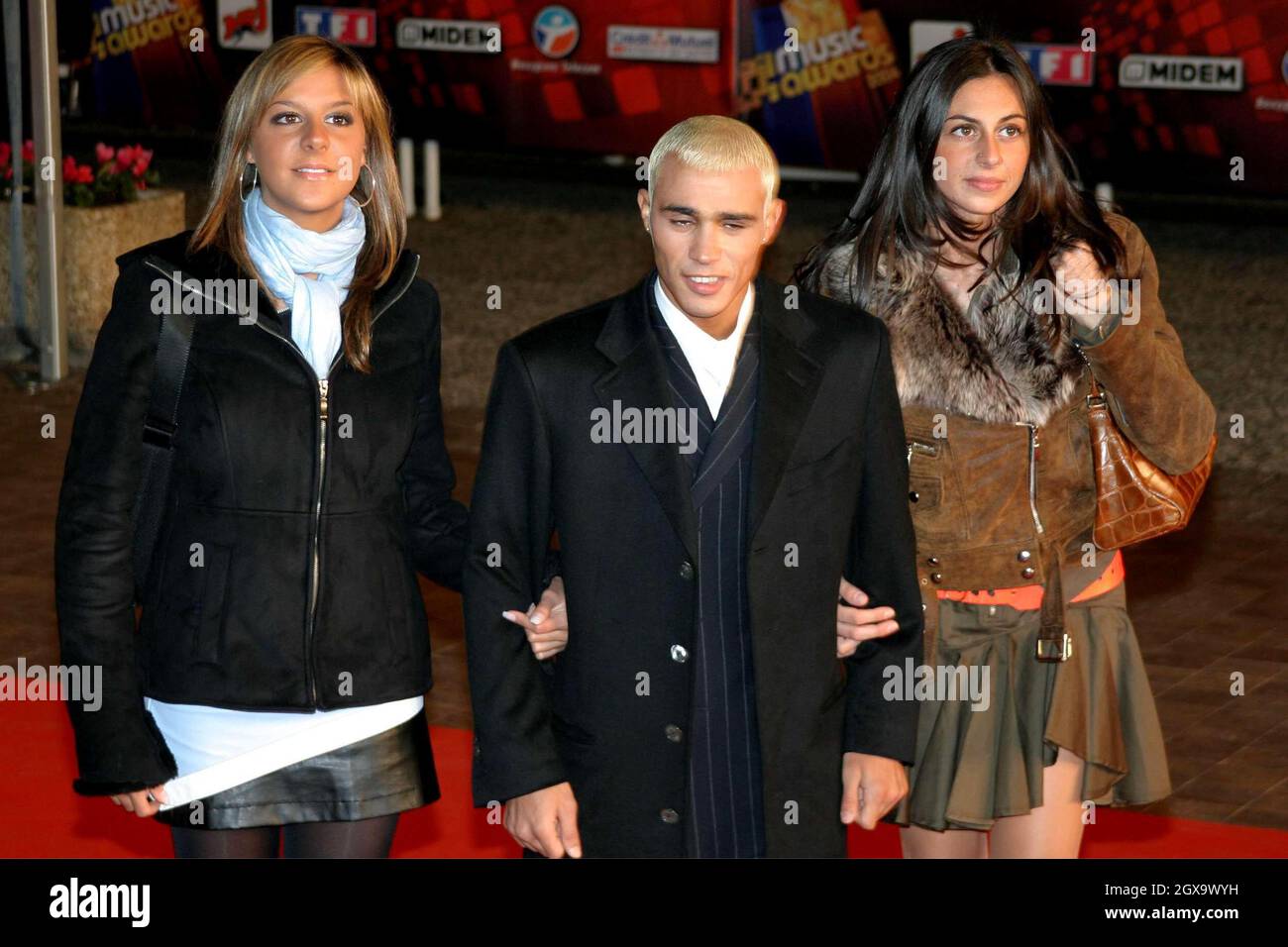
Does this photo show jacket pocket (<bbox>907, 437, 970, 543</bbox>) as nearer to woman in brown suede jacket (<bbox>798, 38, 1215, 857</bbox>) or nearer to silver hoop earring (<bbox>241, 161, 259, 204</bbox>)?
woman in brown suede jacket (<bbox>798, 38, 1215, 857</bbox>)

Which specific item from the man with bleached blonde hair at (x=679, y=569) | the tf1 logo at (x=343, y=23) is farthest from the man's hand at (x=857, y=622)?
the tf1 logo at (x=343, y=23)

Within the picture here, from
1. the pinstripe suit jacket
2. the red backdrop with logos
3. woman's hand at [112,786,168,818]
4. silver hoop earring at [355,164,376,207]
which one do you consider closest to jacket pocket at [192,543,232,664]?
woman's hand at [112,786,168,818]

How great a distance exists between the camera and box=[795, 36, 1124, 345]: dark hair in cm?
412

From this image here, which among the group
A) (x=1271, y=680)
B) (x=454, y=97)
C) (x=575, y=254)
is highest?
(x=454, y=97)

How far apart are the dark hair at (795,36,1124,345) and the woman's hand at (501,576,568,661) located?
1036mm

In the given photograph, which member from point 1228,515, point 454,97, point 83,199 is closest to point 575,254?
point 454,97

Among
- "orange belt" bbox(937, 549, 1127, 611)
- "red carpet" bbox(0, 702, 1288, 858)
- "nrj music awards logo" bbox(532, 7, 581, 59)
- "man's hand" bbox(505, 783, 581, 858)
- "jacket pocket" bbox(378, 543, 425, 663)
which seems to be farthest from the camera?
"nrj music awards logo" bbox(532, 7, 581, 59)

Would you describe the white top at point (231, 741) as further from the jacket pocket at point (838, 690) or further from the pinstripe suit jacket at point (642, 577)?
the jacket pocket at point (838, 690)

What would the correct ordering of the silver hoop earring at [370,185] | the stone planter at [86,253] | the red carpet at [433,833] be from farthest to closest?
the stone planter at [86,253]
the red carpet at [433,833]
the silver hoop earring at [370,185]

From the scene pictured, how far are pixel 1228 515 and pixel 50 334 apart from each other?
7.02 m

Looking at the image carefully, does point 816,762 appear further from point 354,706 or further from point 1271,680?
point 1271,680

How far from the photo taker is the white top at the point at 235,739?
150 inches

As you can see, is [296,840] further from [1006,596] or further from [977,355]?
[977,355]

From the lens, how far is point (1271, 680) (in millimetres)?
7367
